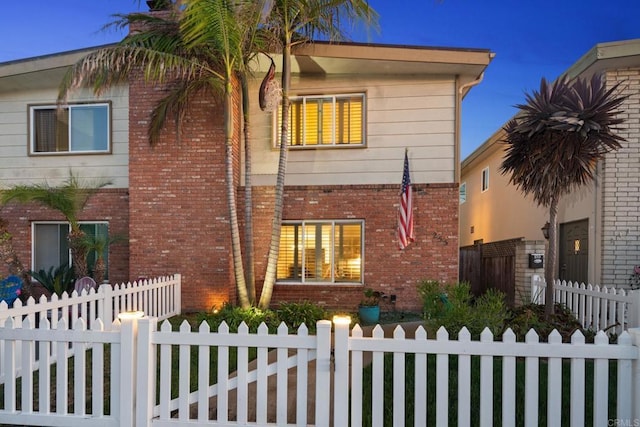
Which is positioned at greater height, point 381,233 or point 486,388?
Result: point 381,233

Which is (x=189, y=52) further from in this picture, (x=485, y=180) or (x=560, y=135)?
(x=485, y=180)

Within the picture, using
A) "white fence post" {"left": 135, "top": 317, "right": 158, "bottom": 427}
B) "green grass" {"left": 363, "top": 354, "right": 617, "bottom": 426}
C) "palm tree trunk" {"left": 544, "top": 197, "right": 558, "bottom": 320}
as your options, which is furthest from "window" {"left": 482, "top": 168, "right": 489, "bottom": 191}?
"white fence post" {"left": 135, "top": 317, "right": 158, "bottom": 427}

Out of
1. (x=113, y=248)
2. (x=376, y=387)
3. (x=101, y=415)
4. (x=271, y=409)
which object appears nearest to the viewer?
(x=376, y=387)

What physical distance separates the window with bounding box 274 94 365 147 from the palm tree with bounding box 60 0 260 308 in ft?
6.39

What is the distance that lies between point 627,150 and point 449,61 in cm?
391

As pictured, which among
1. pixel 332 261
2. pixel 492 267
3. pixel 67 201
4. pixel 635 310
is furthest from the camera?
pixel 492 267

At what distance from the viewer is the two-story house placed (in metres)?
8.79

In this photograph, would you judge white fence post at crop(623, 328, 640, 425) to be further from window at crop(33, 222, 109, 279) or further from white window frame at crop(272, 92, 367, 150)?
window at crop(33, 222, 109, 279)

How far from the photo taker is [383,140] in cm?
914

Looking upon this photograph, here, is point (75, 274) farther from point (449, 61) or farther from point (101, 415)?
point (449, 61)

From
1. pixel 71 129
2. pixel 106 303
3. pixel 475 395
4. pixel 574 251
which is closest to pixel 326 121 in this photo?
pixel 106 303

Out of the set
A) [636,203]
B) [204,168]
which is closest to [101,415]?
[204,168]

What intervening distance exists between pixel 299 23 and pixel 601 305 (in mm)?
6533

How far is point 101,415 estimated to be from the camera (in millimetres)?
3410
